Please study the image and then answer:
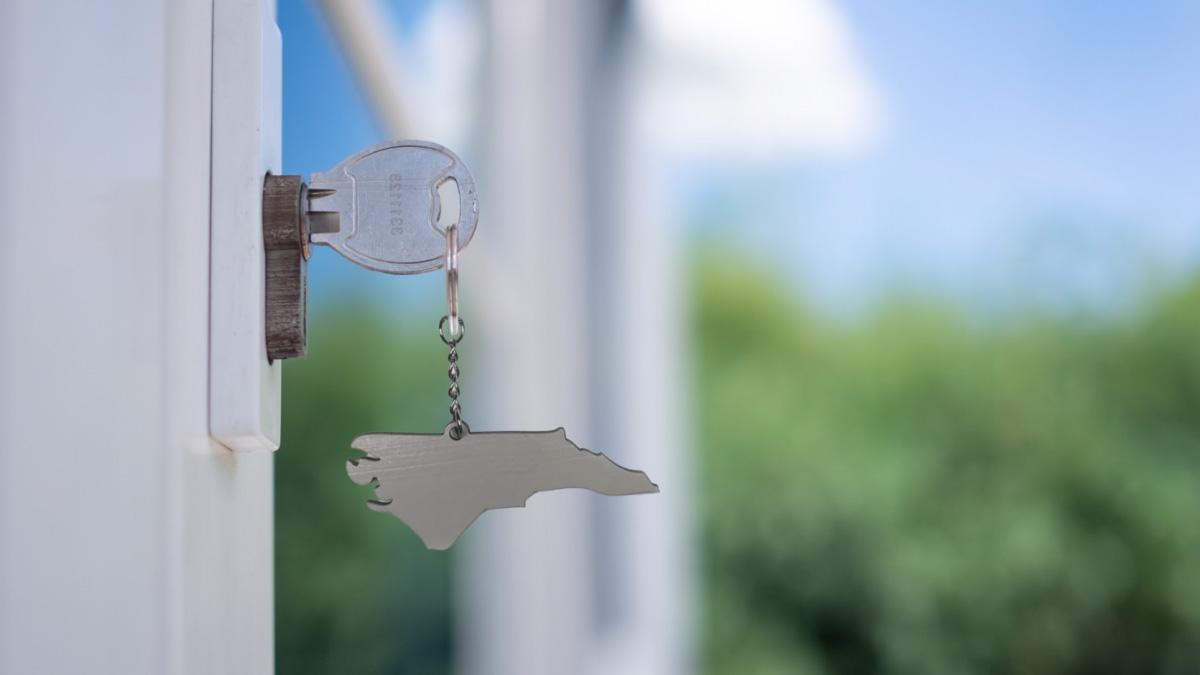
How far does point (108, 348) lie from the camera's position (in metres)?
0.23

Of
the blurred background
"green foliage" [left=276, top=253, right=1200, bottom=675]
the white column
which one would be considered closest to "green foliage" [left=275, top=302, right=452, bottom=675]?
the white column

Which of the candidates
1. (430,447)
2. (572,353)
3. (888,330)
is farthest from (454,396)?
(888,330)

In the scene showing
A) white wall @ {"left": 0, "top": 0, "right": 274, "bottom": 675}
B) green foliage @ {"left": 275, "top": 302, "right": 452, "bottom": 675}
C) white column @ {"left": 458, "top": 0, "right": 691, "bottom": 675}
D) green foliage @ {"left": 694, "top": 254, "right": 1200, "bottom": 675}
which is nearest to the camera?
white wall @ {"left": 0, "top": 0, "right": 274, "bottom": 675}

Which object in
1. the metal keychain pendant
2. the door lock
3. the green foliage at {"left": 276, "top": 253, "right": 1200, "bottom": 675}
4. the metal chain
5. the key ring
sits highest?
the door lock

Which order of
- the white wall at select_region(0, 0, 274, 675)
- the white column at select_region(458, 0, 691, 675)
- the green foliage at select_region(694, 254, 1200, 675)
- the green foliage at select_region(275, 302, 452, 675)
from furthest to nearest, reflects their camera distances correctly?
the green foliage at select_region(694, 254, 1200, 675)
the white column at select_region(458, 0, 691, 675)
the green foliage at select_region(275, 302, 452, 675)
the white wall at select_region(0, 0, 274, 675)

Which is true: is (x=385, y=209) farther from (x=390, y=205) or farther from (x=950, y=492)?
(x=950, y=492)

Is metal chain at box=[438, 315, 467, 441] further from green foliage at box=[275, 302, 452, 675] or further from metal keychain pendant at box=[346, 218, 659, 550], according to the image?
green foliage at box=[275, 302, 452, 675]

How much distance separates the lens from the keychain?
286mm

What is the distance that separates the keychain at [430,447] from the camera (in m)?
0.29

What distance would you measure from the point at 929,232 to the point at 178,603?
1521 mm

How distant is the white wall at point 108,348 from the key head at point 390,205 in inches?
1.5

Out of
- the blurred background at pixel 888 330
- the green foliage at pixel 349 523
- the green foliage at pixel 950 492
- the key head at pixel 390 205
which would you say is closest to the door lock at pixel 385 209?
the key head at pixel 390 205

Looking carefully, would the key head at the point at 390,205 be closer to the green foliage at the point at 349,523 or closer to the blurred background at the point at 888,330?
the green foliage at the point at 349,523

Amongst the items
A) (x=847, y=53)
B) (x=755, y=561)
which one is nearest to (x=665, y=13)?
(x=847, y=53)
